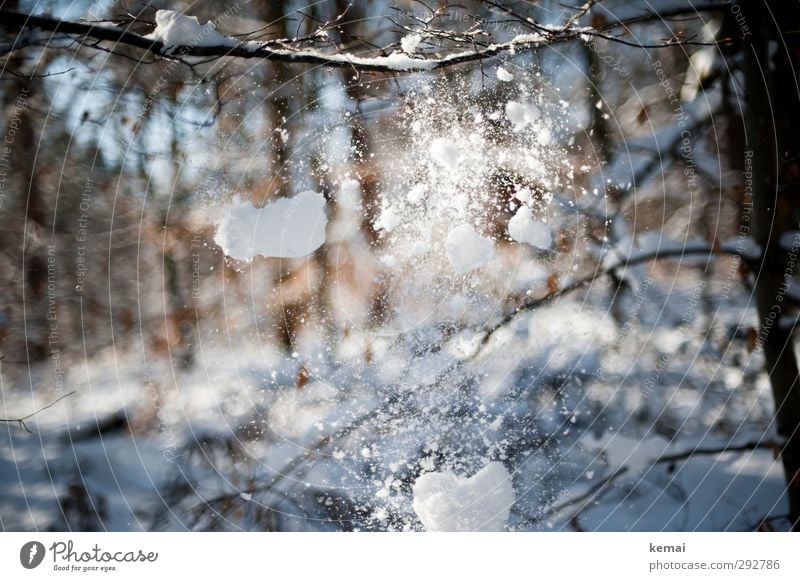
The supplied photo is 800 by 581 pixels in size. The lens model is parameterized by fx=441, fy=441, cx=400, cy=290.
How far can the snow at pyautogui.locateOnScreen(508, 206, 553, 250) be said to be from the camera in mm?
678

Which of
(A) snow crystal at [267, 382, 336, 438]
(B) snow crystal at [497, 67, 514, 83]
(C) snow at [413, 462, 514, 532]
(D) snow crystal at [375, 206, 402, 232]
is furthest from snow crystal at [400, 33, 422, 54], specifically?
(C) snow at [413, 462, 514, 532]

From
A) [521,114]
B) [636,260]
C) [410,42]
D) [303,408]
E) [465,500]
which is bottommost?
[465,500]

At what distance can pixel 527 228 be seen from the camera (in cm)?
68

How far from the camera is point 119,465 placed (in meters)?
0.68

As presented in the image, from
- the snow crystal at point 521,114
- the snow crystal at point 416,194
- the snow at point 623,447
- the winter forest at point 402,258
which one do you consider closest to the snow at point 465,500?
the winter forest at point 402,258

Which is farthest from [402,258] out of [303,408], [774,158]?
[774,158]

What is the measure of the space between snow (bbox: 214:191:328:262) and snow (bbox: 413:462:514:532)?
41cm

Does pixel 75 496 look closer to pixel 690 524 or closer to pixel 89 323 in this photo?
pixel 89 323

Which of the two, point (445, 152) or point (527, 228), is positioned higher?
point (445, 152)

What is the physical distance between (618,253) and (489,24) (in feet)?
1.33

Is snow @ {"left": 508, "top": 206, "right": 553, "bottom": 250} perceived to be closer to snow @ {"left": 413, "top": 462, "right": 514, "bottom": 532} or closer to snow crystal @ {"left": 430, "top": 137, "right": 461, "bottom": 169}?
snow crystal @ {"left": 430, "top": 137, "right": 461, "bottom": 169}

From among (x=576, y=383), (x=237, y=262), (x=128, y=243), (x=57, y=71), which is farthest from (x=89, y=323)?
(x=576, y=383)

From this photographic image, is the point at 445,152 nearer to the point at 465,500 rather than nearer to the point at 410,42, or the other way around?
the point at 410,42

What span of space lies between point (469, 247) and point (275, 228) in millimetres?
300
